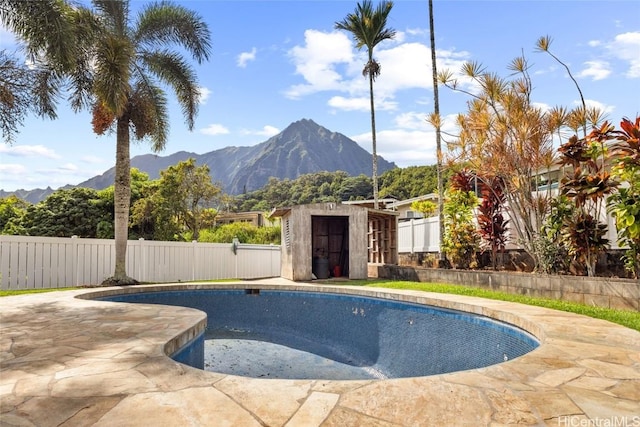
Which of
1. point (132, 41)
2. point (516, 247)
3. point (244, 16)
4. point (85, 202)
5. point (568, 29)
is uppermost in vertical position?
point (244, 16)

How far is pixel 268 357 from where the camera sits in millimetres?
6078

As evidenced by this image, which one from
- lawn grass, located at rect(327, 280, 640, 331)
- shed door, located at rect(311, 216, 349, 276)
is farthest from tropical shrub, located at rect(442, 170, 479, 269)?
shed door, located at rect(311, 216, 349, 276)

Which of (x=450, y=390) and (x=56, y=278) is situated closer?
(x=450, y=390)

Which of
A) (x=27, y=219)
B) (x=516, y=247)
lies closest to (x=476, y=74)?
(x=516, y=247)

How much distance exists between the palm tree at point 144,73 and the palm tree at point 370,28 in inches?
300

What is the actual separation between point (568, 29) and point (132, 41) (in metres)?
11.2

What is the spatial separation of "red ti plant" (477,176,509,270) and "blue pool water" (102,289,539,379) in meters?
3.73

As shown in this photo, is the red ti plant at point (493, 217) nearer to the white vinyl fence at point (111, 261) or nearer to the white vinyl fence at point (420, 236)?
the white vinyl fence at point (420, 236)

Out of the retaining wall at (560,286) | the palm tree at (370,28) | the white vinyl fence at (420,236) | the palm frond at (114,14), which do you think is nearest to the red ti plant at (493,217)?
the retaining wall at (560,286)

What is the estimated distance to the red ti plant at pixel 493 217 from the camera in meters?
10.1

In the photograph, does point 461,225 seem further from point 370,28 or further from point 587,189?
point 370,28

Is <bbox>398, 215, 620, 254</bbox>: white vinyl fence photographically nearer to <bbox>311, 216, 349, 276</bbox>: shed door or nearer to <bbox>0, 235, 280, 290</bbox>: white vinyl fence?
<bbox>311, 216, 349, 276</bbox>: shed door

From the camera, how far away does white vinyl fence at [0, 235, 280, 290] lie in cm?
1057

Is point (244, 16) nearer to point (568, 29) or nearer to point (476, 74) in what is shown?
point (476, 74)
